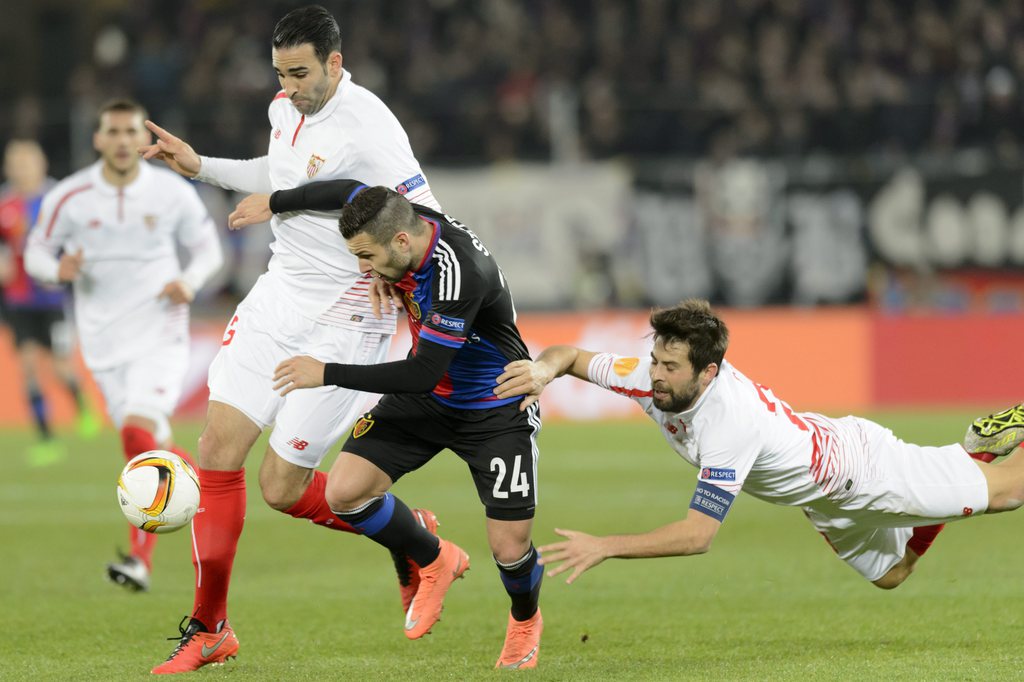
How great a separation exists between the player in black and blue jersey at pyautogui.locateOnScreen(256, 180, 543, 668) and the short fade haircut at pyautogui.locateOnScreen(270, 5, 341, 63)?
1.91 feet

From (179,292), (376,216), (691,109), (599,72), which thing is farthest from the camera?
(599,72)

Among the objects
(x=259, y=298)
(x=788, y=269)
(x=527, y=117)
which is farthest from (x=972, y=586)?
(x=527, y=117)

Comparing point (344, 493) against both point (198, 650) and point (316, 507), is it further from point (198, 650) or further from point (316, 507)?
point (198, 650)

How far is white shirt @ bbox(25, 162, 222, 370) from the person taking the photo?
29.7 ft

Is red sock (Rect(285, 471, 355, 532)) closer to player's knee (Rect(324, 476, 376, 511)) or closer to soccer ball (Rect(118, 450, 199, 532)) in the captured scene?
player's knee (Rect(324, 476, 376, 511))

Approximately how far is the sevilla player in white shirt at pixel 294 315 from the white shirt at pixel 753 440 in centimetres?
120

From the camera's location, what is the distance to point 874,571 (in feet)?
23.1

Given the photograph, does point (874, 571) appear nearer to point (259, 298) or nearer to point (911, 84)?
point (259, 298)

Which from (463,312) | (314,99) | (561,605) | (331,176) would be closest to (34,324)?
(561,605)

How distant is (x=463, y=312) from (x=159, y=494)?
1.72 meters

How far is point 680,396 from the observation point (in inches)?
231

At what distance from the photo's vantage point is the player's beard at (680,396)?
586cm

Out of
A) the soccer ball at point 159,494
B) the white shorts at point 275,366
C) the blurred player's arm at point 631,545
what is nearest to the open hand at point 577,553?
the blurred player's arm at point 631,545

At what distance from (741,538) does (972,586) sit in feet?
7.71
